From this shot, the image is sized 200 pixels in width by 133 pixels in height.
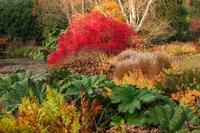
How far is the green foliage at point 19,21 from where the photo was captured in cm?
3522

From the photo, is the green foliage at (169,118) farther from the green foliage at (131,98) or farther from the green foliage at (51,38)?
the green foliage at (51,38)

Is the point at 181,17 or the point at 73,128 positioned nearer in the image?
the point at 73,128

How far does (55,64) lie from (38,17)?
697 inches

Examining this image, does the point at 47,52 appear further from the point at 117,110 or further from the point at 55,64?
the point at 117,110

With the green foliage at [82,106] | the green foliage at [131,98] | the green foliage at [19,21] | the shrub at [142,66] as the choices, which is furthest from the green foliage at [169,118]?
the green foliage at [19,21]

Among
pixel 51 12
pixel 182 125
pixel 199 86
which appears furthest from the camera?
pixel 51 12

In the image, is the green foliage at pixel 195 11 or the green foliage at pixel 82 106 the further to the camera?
the green foliage at pixel 195 11

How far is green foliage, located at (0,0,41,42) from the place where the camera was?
3522 centimetres

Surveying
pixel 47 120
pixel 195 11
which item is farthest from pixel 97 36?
pixel 195 11

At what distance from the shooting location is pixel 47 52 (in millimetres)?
30734

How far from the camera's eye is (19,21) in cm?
3556

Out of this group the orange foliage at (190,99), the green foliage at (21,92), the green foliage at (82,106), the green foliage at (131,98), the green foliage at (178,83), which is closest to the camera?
the green foliage at (82,106)

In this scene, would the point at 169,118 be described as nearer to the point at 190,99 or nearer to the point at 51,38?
the point at 190,99

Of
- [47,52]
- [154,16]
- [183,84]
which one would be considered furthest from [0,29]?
[183,84]
